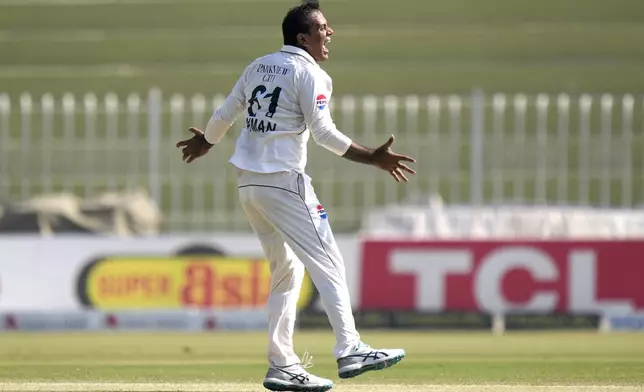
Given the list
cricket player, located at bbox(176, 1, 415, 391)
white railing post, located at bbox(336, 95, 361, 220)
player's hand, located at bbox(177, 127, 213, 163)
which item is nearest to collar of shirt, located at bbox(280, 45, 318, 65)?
cricket player, located at bbox(176, 1, 415, 391)

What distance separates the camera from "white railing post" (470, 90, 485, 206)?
553 inches

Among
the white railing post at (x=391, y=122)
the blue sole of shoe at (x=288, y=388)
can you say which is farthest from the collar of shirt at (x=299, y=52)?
the white railing post at (x=391, y=122)

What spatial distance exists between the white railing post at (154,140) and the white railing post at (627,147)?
14.6 feet

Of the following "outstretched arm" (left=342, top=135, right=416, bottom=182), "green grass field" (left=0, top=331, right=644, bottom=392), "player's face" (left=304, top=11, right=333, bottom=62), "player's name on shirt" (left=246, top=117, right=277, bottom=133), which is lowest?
"green grass field" (left=0, top=331, right=644, bottom=392)

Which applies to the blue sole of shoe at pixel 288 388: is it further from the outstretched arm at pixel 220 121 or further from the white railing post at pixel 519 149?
the white railing post at pixel 519 149

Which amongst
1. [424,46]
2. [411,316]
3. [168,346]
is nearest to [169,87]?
[424,46]

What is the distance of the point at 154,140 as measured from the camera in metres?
14.4

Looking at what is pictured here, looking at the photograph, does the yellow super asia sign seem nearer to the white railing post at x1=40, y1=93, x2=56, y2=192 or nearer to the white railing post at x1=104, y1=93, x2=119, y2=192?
the white railing post at x1=104, y1=93, x2=119, y2=192

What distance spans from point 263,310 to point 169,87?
6059 millimetres

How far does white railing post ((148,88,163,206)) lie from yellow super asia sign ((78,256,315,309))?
1865mm

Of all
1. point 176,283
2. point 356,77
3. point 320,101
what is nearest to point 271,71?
point 320,101

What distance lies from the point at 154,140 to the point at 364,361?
8.80m

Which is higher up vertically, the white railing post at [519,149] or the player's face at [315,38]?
the player's face at [315,38]

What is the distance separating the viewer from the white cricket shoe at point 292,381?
20.1 feet
